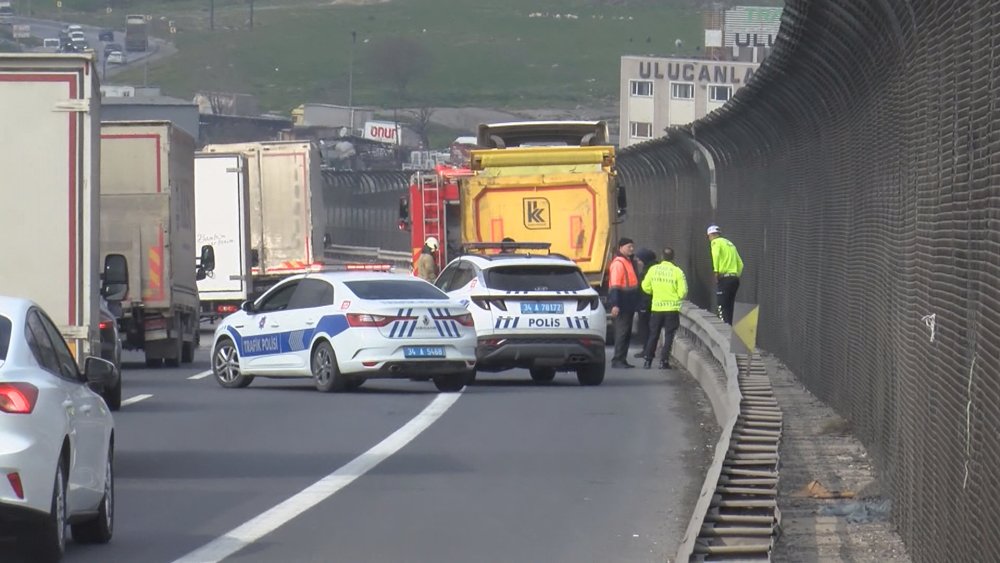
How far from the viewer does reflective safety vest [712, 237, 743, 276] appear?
90.2ft

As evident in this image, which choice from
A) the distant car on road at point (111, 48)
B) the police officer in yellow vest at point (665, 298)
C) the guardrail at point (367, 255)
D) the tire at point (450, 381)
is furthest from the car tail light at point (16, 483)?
the distant car on road at point (111, 48)

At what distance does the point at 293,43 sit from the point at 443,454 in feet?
568

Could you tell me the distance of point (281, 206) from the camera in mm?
43688

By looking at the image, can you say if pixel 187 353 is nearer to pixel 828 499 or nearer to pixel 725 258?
pixel 725 258

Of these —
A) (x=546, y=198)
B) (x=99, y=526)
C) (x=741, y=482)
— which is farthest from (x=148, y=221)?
(x=741, y=482)

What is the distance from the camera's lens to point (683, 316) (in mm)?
27500

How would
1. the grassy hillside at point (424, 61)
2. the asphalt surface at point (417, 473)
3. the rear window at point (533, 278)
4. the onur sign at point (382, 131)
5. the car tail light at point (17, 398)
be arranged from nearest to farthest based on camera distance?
the car tail light at point (17, 398), the asphalt surface at point (417, 473), the rear window at point (533, 278), the onur sign at point (382, 131), the grassy hillside at point (424, 61)

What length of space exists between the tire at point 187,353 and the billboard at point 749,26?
128 m

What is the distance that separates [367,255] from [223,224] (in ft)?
84.8

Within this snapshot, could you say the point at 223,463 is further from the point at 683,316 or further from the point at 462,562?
the point at 683,316

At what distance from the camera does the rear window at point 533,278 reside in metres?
24.8

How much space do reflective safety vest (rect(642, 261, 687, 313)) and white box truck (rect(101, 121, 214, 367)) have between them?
21.5 ft

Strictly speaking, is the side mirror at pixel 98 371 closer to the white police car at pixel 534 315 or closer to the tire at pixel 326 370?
the tire at pixel 326 370

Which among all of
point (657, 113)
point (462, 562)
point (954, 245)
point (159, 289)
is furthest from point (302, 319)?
point (657, 113)
